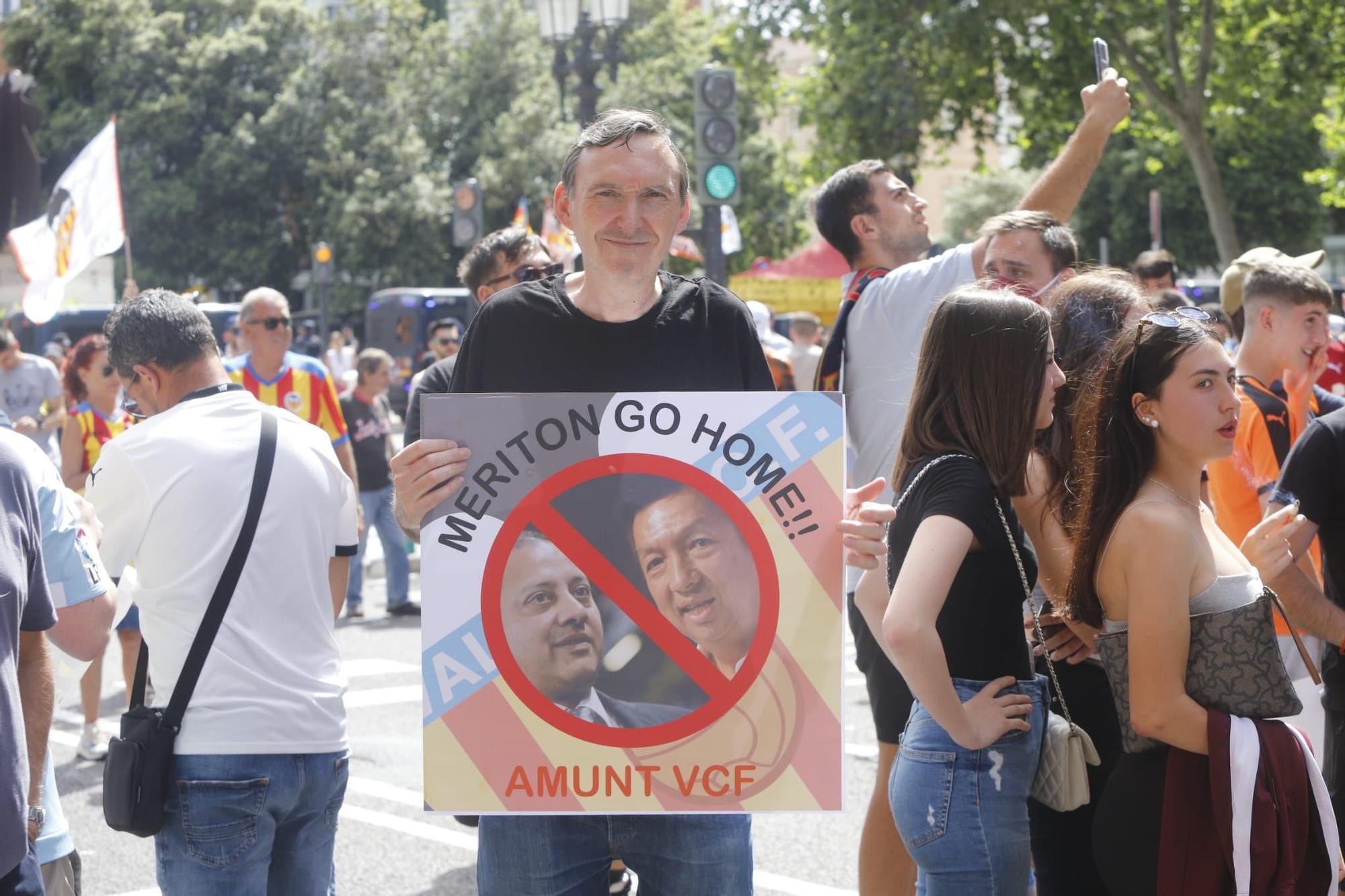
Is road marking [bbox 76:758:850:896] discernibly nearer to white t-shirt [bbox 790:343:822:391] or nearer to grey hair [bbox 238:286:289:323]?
grey hair [bbox 238:286:289:323]

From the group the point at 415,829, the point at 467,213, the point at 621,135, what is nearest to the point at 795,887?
the point at 415,829

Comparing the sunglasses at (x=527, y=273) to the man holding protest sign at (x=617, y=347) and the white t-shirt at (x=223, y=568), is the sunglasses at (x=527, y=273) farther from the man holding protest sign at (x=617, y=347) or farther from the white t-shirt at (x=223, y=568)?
the man holding protest sign at (x=617, y=347)

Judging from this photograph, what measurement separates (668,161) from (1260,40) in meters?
19.1

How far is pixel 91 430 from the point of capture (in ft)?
25.6

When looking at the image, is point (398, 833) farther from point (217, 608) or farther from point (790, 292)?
point (790, 292)

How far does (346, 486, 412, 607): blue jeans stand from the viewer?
10.8 meters

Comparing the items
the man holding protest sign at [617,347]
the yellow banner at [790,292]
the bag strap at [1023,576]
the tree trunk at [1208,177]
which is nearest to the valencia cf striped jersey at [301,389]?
the man holding protest sign at [617,347]

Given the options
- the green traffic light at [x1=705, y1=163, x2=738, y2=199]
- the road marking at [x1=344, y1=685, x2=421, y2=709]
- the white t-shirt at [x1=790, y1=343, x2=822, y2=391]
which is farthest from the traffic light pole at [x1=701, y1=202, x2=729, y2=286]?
the road marking at [x1=344, y1=685, x2=421, y2=709]

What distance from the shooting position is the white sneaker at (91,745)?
22.8 feet

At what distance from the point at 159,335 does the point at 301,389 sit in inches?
193

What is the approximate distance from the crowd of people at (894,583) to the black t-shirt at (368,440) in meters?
7.47

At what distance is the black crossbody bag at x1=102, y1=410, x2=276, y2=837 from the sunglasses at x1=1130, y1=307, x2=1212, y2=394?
192 centimetres

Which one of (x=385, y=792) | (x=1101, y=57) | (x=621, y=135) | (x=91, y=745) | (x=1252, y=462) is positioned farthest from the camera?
(x=91, y=745)

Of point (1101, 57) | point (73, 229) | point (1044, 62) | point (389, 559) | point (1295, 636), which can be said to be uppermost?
point (1044, 62)
